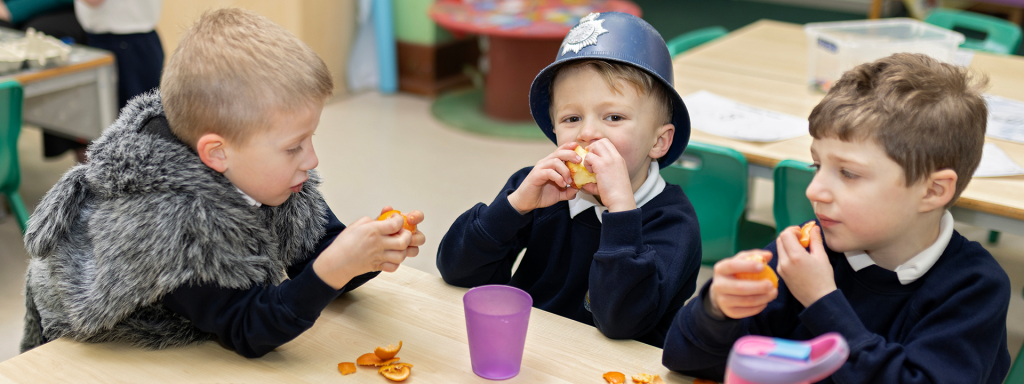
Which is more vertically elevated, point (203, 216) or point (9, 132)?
point (203, 216)

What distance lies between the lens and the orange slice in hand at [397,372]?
1073 mm

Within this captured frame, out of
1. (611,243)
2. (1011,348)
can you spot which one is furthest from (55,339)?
(1011,348)

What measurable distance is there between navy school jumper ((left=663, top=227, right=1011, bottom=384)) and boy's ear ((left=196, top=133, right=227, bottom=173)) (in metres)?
0.71

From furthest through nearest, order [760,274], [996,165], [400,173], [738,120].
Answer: [400,173] < [738,120] < [996,165] < [760,274]

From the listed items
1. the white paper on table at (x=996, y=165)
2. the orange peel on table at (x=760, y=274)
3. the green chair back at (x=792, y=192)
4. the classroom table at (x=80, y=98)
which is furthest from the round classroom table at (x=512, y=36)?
the orange peel on table at (x=760, y=274)

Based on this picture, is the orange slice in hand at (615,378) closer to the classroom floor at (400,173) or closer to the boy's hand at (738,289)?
the boy's hand at (738,289)

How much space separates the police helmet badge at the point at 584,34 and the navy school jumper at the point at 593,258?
291 millimetres

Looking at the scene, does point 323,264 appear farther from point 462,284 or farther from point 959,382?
point 959,382

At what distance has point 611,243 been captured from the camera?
1.25 meters

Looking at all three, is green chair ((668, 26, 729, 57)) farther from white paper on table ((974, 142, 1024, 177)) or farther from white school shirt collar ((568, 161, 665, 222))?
white school shirt collar ((568, 161, 665, 222))

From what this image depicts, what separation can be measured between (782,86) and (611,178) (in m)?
1.73

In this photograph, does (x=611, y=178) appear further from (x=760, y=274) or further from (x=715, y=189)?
(x=715, y=189)

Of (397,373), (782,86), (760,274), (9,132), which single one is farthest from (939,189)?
(9,132)

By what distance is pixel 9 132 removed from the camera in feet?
8.20
